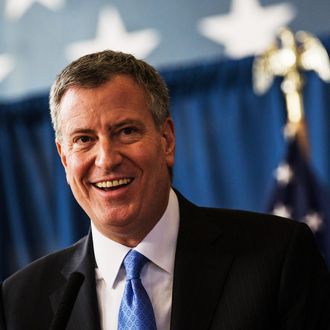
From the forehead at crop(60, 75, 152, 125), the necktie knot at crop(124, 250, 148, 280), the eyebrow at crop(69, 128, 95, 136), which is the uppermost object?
the forehead at crop(60, 75, 152, 125)

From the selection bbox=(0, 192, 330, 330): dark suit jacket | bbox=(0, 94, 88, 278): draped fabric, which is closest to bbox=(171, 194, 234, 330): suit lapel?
bbox=(0, 192, 330, 330): dark suit jacket

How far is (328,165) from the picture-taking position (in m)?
3.39

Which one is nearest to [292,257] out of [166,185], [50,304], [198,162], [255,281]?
[255,281]

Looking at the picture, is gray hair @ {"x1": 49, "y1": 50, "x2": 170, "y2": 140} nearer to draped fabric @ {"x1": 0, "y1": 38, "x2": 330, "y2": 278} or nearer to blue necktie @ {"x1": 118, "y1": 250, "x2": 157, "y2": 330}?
blue necktie @ {"x1": 118, "y1": 250, "x2": 157, "y2": 330}

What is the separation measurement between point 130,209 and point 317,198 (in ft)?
6.56

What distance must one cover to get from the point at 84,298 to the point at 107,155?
343mm

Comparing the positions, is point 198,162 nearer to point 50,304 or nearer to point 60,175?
point 60,175

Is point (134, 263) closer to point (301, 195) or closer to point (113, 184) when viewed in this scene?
point (113, 184)

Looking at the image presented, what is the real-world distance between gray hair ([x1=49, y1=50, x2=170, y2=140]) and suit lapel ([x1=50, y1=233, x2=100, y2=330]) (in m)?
0.31

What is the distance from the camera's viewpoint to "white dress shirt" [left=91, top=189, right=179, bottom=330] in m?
1.61

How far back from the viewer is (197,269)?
1605mm

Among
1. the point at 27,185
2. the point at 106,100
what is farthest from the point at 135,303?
the point at 27,185

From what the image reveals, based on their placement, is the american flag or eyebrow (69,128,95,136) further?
the american flag

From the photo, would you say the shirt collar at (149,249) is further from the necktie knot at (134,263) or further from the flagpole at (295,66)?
the flagpole at (295,66)
